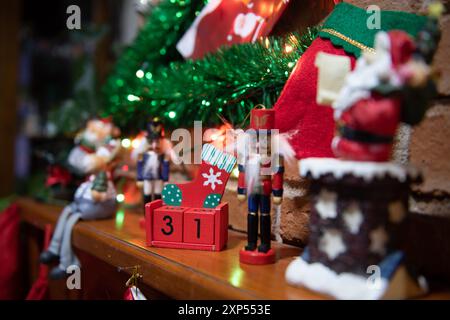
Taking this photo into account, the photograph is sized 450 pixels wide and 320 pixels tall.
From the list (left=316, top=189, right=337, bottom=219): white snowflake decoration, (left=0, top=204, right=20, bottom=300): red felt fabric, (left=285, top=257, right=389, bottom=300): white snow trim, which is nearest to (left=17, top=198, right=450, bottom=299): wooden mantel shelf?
(left=285, top=257, right=389, bottom=300): white snow trim

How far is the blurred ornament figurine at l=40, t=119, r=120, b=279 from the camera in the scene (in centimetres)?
114

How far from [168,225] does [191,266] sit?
0.15 m

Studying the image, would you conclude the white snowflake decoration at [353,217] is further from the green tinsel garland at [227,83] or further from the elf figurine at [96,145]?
the elf figurine at [96,145]

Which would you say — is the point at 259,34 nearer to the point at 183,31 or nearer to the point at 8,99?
the point at 183,31

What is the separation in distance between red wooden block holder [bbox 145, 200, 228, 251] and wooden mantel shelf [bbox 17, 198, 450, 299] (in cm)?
2

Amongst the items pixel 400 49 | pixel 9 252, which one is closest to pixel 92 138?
pixel 9 252

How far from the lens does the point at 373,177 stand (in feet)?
1.89

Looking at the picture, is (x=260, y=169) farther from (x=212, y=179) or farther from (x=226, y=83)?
(x=226, y=83)

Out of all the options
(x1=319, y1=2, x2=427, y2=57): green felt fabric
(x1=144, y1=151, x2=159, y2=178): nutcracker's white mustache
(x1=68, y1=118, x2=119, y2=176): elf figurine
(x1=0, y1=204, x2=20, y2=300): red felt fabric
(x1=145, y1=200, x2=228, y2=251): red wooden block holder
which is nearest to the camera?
(x1=319, y1=2, x2=427, y2=57): green felt fabric

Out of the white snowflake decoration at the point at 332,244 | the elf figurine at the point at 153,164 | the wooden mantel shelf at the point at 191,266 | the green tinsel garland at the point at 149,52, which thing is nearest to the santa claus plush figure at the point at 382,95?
the white snowflake decoration at the point at 332,244

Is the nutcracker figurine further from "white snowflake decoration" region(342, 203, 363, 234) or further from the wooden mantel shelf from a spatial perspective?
"white snowflake decoration" region(342, 203, 363, 234)

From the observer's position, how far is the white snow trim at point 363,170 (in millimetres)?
576

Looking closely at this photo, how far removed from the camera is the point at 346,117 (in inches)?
24.0

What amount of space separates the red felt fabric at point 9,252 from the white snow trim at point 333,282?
1.16 m
